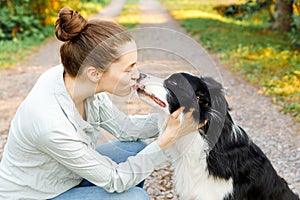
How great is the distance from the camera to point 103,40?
7.69 ft

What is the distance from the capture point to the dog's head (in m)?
2.55

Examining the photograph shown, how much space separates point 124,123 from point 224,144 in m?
0.84

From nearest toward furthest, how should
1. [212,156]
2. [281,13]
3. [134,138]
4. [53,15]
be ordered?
[212,156] < [134,138] < [281,13] < [53,15]

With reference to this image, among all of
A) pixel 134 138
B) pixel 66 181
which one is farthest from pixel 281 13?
pixel 66 181

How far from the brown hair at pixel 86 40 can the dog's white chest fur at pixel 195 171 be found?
76 centimetres

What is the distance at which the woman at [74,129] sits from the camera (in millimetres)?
2332

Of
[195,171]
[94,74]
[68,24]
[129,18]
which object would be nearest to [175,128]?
[195,171]

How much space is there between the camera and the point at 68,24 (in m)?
2.29

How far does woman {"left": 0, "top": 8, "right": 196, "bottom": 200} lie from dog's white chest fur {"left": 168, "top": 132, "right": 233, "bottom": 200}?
0.15 meters

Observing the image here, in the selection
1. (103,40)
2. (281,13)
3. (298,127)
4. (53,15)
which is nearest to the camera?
(103,40)

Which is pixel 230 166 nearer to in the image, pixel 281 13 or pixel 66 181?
pixel 66 181

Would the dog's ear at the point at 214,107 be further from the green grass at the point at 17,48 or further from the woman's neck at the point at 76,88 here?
the green grass at the point at 17,48

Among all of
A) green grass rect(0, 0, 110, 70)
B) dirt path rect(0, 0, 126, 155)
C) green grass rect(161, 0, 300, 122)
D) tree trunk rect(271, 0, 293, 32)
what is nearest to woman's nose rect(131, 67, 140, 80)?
dirt path rect(0, 0, 126, 155)

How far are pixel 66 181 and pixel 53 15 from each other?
10879 mm
